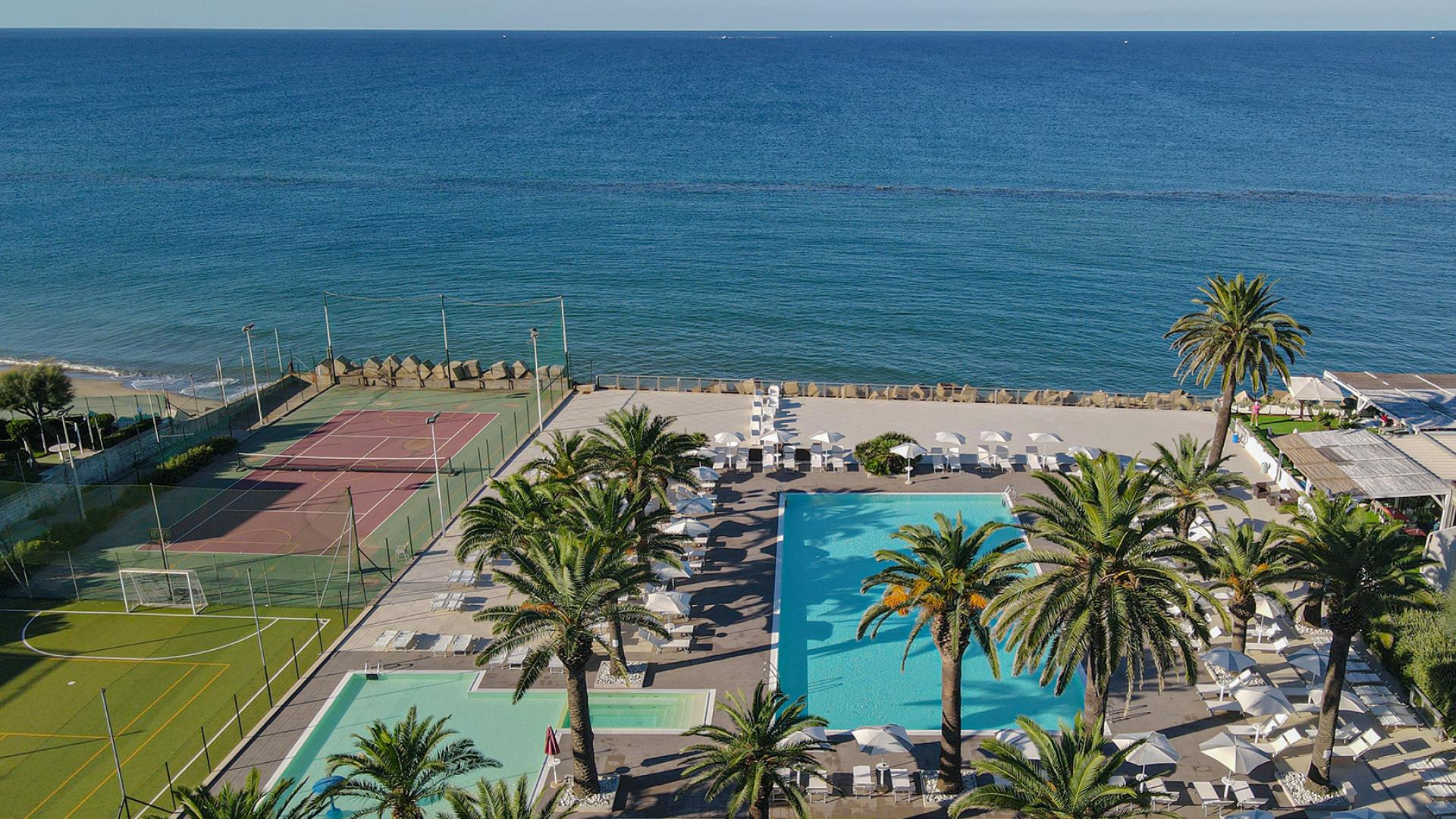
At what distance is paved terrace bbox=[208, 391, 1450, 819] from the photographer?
2409 centimetres

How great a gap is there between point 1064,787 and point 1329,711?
8934mm

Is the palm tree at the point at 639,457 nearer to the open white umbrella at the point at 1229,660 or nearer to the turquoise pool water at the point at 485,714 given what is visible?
the turquoise pool water at the point at 485,714

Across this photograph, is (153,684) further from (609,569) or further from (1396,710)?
(1396,710)

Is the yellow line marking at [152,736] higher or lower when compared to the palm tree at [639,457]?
lower

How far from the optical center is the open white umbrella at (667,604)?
1176 inches

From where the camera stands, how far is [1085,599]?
20922 mm

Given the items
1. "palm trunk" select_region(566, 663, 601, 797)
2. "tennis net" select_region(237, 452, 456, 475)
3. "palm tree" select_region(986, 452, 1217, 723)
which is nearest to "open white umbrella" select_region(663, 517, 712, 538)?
"tennis net" select_region(237, 452, 456, 475)

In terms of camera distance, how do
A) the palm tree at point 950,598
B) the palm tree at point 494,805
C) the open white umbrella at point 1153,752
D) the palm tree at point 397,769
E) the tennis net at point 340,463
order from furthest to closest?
1. the tennis net at point 340,463
2. the open white umbrella at point 1153,752
3. the palm tree at point 950,598
4. the palm tree at point 397,769
5. the palm tree at point 494,805

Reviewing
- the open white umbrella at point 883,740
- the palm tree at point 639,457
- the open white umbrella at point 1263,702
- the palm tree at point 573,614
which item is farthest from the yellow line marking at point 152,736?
the open white umbrella at point 1263,702

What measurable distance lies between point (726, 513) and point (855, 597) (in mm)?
6983

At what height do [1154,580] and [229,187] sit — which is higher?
[229,187]

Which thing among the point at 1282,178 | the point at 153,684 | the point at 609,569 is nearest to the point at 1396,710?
the point at 609,569

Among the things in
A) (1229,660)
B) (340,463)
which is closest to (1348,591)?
(1229,660)

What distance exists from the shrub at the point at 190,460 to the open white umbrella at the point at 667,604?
884 inches
